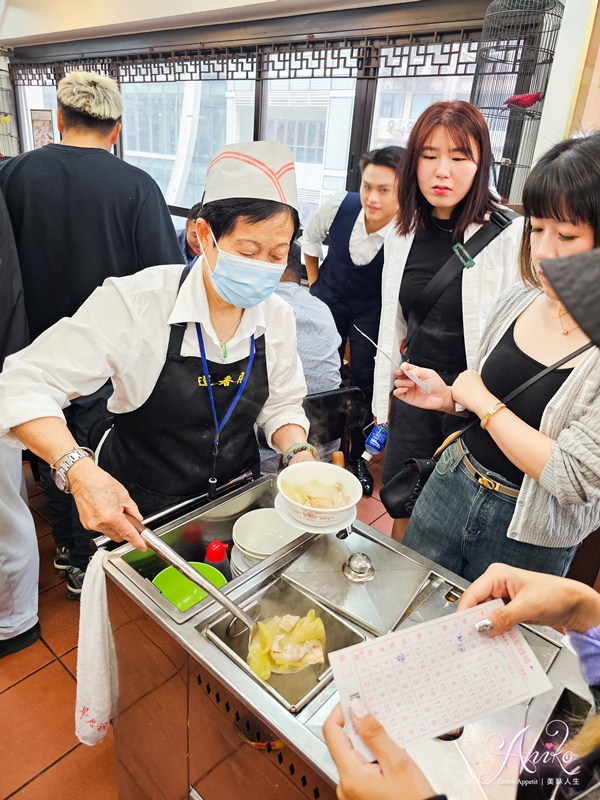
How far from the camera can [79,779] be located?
1.60 m

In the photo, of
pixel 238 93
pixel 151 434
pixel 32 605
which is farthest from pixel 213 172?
pixel 238 93

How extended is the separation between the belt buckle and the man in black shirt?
147 centimetres

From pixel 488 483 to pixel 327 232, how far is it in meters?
2.23

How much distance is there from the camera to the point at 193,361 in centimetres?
135

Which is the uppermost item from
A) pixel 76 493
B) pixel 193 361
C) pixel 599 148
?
pixel 599 148

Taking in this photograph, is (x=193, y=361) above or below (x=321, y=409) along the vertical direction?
above

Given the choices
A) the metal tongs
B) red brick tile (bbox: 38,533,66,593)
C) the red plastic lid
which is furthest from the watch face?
red brick tile (bbox: 38,533,66,593)

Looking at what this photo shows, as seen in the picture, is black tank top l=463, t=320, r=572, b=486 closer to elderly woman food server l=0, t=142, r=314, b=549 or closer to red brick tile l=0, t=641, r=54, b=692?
elderly woman food server l=0, t=142, r=314, b=549

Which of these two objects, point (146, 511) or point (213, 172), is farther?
point (146, 511)

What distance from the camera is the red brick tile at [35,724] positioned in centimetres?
161

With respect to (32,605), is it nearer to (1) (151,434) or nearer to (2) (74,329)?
(1) (151,434)

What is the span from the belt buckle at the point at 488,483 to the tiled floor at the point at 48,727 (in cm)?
140

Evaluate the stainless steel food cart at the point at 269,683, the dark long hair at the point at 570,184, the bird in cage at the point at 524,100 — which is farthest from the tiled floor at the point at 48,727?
the bird in cage at the point at 524,100

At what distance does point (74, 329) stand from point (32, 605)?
129cm
